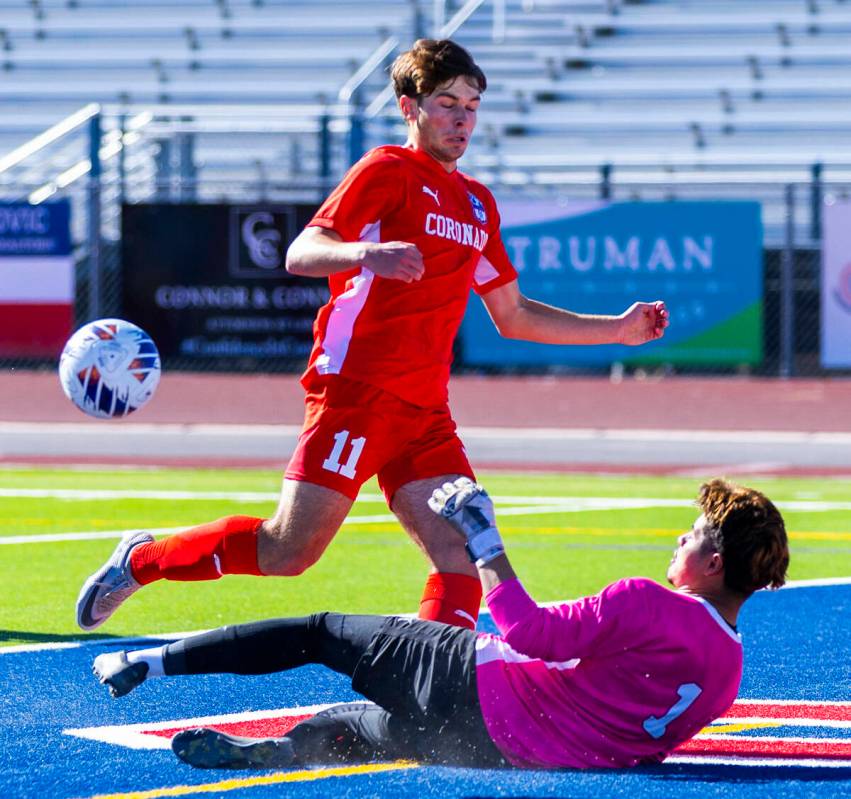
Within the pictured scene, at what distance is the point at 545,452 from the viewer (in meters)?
18.7

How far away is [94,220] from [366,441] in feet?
56.9

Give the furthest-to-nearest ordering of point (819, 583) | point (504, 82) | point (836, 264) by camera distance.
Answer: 1. point (504, 82)
2. point (836, 264)
3. point (819, 583)

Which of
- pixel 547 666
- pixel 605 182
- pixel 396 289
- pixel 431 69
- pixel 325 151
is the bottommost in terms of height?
pixel 547 666

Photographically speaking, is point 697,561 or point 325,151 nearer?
point 697,561

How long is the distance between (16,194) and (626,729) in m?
24.4

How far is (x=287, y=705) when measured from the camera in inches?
246

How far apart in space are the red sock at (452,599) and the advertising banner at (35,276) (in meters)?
17.1

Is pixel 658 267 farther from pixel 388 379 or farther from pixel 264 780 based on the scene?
pixel 264 780

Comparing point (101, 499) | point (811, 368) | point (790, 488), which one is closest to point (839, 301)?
point (811, 368)

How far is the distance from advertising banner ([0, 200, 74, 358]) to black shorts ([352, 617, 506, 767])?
1771cm

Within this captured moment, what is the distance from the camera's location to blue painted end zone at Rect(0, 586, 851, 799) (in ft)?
16.3

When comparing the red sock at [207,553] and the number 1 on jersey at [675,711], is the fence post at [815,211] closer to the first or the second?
the red sock at [207,553]

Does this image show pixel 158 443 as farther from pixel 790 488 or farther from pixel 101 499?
pixel 790 488

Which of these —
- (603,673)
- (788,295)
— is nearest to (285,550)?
(603,673)
